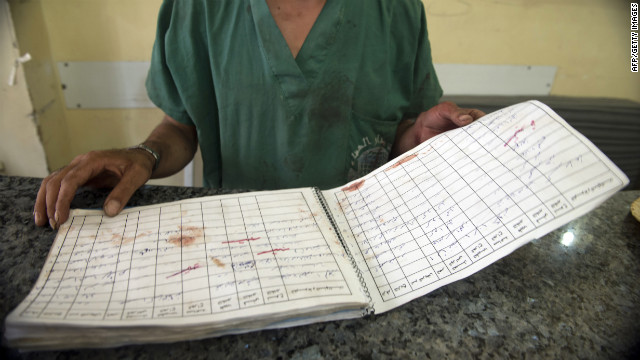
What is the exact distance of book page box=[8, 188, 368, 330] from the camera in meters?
0.33

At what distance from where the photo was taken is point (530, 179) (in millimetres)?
409

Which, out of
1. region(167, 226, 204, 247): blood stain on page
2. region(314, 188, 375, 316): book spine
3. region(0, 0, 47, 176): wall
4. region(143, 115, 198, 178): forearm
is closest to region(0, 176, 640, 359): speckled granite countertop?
region(314, 188, 375, 316): book spine

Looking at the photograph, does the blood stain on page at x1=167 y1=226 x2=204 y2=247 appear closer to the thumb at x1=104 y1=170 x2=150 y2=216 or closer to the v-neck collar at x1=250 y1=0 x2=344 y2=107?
the thumb at x1=104 y1=170 x2=150 y2=216

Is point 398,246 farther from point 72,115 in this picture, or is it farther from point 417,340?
point 72,115

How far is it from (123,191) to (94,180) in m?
0.09

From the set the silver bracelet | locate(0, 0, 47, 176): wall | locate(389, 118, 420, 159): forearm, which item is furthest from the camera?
locate(0, 0, 47, 176): wall

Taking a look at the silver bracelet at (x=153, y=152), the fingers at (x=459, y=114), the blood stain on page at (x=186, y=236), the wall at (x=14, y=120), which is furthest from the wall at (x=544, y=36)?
the wall at (x=14, y=120)

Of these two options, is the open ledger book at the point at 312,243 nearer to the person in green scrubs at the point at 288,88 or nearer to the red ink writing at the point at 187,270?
the red ink writing at the point at 187,270

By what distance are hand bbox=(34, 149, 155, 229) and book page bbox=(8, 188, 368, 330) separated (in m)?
0.02

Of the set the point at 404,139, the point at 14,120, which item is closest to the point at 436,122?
the point at 404,139

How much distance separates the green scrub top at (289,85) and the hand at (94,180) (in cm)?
23

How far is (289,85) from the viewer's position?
74 cm

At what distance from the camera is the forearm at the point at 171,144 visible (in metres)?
0.71

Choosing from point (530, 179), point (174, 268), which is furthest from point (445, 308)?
point (174, 268)
